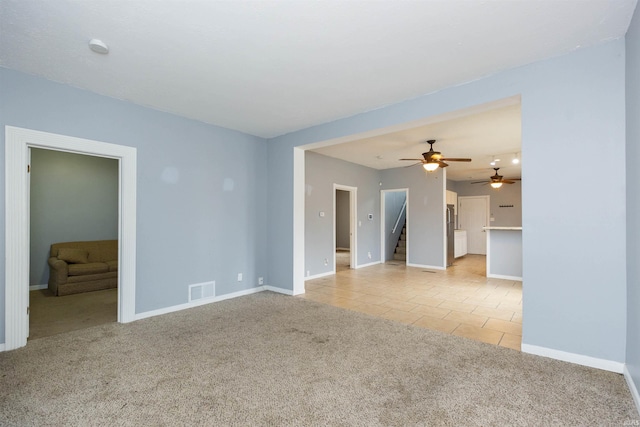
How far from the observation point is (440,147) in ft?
19.7

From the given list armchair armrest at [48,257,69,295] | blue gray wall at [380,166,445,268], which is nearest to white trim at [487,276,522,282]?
blue gray wall at [380,166,445,268]

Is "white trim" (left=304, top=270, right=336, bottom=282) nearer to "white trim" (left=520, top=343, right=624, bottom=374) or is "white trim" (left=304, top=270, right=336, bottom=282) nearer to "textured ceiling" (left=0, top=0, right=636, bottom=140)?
"textured ceiling" (left=0, top=0, right=636, bottom=140)

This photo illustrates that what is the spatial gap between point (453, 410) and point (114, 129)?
4.41 m

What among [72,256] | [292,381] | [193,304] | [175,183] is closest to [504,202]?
[193,304]

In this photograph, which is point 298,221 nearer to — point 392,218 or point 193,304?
point 193,304

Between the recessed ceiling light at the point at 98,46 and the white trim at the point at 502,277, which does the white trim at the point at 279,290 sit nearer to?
the recessed ceiling light at the point at 98,46

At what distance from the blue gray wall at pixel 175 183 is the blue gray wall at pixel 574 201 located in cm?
365

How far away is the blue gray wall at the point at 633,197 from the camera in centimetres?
208

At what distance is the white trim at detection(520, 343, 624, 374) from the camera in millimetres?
2459

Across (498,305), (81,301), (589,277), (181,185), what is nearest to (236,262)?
(181,185)

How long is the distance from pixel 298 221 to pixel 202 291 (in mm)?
1830

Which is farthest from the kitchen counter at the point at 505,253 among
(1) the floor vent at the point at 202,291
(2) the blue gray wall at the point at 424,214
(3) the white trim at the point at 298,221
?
(1) the floor vent at the point at 202,291

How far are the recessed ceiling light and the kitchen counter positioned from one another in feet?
22.2

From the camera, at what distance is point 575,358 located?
2.62 metres
